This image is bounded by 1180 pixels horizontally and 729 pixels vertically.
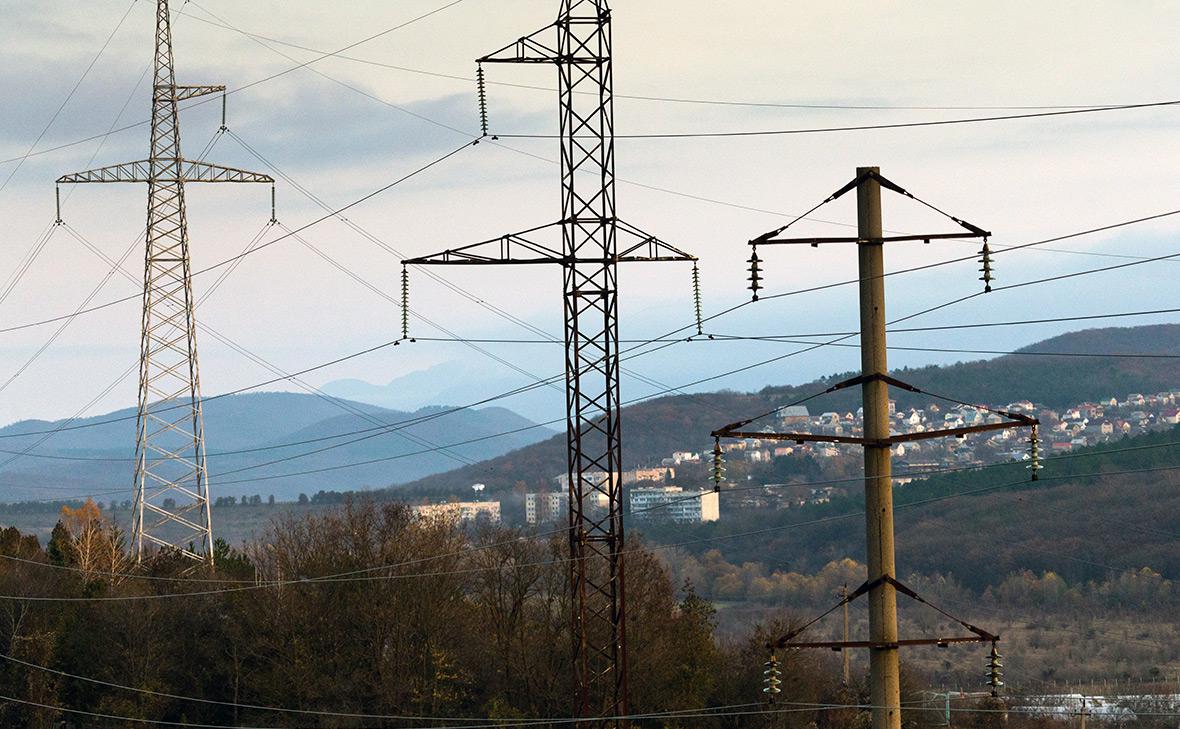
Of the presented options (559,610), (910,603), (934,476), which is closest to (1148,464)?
(934,476)

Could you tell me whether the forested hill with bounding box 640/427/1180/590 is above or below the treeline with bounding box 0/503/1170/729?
above

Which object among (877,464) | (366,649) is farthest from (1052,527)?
(877,464)

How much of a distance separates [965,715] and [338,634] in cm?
3135

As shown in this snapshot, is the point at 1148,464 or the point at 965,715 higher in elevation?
the point at 1148,464

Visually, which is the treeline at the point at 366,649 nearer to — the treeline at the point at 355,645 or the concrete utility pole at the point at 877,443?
the treeline at the point at 355,645

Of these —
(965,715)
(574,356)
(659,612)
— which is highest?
(574,356)

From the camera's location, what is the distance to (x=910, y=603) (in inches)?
6713

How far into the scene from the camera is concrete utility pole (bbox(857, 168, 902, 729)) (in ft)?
75.6

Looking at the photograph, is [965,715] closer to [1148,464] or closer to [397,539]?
[397,539]

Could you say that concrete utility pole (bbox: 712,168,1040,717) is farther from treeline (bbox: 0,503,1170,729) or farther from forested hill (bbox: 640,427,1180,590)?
forested hill (bbox: 640,427,1180,590)

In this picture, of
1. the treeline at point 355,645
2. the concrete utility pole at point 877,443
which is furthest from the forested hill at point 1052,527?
the concrete utility pole at point 877,443

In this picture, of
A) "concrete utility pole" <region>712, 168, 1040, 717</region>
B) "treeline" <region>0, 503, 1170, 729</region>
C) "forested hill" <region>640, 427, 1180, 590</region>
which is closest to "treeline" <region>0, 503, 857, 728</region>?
"treeline" <region>0, 503, 1170, 729</region>

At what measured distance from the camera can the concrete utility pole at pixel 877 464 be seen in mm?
23047

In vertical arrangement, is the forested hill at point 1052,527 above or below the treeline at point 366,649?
above
